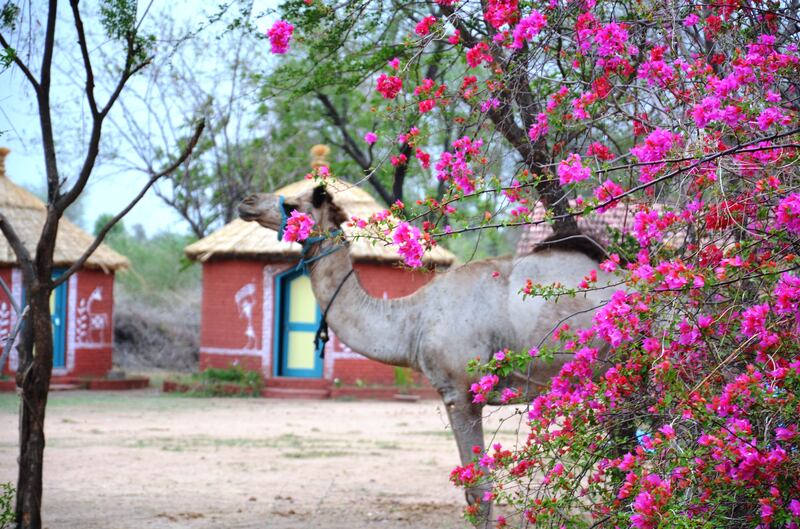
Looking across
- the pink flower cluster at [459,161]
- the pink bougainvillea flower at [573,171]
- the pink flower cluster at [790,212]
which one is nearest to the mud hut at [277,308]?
the pink flower cluster at [459,161]

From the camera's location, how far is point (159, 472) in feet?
34.4

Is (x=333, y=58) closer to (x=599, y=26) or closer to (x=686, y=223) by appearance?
(x=599, y=26)

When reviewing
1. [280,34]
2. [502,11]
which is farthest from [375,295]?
[502,11]

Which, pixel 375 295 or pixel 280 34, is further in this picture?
pixel 375 295

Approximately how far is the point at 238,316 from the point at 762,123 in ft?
56.7

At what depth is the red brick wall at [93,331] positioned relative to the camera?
21.1 metres

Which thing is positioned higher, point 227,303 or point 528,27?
point 528,27

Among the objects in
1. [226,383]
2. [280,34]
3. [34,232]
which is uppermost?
[34,232]

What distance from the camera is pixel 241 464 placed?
11250mm

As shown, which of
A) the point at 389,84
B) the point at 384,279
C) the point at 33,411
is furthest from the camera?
the point at 384,279

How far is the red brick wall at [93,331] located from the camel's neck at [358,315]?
1524 cm

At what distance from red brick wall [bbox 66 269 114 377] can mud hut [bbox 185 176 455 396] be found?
8.03 feet

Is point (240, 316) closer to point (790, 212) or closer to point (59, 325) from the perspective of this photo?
point (59, 325)

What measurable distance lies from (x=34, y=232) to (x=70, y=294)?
4.80 ft
